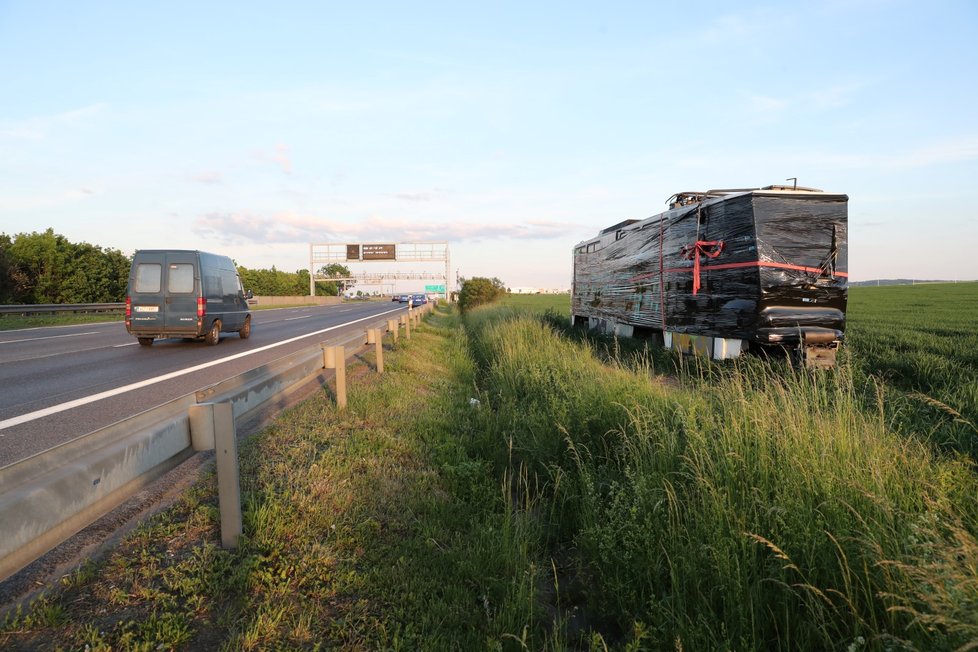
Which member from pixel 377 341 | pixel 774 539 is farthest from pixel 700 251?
pixel 774 539

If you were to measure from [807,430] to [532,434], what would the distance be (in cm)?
265

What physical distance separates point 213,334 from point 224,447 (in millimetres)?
11181

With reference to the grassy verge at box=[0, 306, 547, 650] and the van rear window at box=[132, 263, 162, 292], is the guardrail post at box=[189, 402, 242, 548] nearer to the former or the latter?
the grassy verge at box=[0, 306, 547, 650]

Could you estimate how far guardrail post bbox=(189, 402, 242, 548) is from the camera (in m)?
2.60

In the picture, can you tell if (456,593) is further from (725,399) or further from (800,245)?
(800,245)

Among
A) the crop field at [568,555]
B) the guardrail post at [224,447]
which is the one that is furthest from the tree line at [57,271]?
the guardrail post at [224,447]

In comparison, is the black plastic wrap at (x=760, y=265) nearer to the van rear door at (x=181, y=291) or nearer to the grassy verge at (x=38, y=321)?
the van rear door at (x=181, y=291)

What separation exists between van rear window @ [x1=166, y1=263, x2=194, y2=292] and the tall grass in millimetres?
10595

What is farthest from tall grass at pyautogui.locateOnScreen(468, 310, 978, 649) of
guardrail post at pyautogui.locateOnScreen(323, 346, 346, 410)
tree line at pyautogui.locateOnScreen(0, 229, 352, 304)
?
tree line at pyautogui.locateOnScreen(0, 229, 352, 304)

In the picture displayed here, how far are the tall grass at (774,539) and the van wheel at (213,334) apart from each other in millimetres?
10620

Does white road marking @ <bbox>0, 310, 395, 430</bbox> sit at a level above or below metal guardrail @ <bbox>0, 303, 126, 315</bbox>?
below

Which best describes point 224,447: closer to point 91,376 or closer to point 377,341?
point 377,341

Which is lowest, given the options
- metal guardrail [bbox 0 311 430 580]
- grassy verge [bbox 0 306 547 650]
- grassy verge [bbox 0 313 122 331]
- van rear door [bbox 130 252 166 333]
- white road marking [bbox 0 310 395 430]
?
grassy verge [bbox 0 306 547 650]

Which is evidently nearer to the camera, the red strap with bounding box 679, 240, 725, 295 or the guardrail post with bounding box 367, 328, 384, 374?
the guardrail post with bounding box 367, 328, 384, 374
